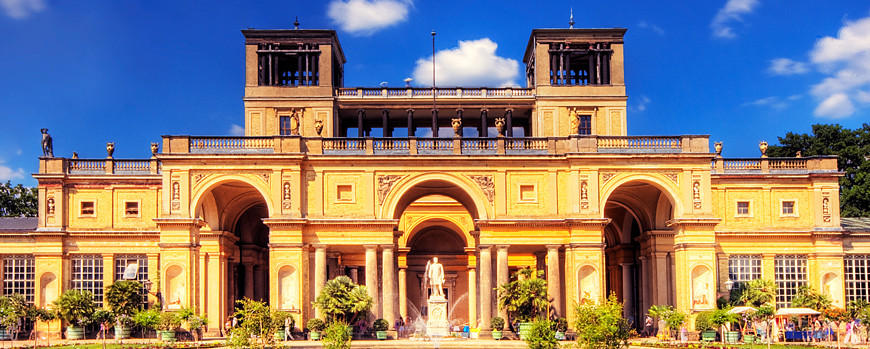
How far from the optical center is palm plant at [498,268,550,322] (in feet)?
136

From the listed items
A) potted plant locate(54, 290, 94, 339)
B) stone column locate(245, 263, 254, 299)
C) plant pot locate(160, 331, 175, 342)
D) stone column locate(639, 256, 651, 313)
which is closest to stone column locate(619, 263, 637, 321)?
stone column locate(639, 256, 651, 313)

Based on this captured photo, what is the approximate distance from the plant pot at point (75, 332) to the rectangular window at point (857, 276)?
121ft

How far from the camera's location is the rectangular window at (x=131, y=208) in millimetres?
49062

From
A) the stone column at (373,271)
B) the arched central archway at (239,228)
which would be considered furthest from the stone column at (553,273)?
the arched central archway at (239,228)

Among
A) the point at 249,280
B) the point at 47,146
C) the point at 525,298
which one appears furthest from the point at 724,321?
the point at 47,146

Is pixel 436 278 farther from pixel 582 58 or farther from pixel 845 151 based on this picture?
pixel 845 151

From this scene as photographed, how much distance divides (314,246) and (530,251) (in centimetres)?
991

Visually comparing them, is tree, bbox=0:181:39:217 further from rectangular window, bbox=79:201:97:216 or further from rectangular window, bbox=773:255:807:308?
rectangular window, bbox=773:255:807:308

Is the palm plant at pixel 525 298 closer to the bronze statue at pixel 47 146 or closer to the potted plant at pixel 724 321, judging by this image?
the potted plant at pixel 724 321

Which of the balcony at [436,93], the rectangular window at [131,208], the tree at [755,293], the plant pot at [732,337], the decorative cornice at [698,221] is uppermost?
the balcony at [436,93]

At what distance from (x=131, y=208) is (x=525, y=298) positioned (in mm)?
20681

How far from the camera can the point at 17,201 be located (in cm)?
6712

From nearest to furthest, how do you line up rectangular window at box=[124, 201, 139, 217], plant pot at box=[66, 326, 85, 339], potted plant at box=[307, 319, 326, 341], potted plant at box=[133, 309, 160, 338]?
potted plant at box=[133, 309, 160, 338] < potted plant at box=[307, 319, 326, 341] < plant pot at box=[66, 326, 85, 339] < rectangular window at box=[124, 201, 139, 217]

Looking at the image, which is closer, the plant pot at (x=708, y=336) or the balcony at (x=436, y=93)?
the plant pot at (x=708, y=336)
